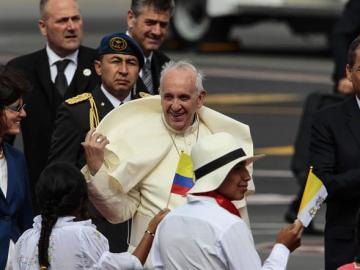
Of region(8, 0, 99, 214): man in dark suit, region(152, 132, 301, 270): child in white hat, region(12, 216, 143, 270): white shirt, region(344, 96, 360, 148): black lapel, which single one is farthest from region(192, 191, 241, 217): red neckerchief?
region(8, 0, 99, 214): man in dark suit

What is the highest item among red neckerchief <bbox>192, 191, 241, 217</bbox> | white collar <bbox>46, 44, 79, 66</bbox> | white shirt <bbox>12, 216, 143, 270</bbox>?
red neckerchief <bbox>192, 191, 241, 217</bbox>

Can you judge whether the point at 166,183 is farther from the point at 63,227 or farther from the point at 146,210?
the point at 63,227

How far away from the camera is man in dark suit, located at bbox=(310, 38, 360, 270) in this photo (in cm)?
836

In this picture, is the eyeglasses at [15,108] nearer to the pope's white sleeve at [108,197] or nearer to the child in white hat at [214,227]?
the pope's white sleeve at [108,197]

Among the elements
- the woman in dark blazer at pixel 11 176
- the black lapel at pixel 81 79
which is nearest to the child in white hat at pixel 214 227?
the woman in dark blazer at pixel 11 176

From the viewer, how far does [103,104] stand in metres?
8.80

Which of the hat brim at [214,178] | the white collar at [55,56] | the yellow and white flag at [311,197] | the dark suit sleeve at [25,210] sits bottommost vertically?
the dark suit sleeve at [25,210]

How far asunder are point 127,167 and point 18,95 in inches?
27.3

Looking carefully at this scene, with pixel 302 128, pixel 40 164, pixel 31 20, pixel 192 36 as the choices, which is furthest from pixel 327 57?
pixel 40 164

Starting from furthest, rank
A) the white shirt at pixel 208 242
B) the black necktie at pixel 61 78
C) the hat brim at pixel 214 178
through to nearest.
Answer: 1. the black necktie at pixel 61 78
2. the hat brim at pixel 214 178
3. the white shirt at pixel 208 242

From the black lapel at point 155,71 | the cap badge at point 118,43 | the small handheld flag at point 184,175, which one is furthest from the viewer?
the black lapel at point 155,71

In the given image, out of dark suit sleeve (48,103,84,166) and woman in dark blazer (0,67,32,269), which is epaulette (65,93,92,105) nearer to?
dark suit sleeve (48,103,84,166)

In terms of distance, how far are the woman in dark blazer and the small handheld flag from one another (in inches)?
34.7

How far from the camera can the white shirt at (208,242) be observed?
6.67 metres
